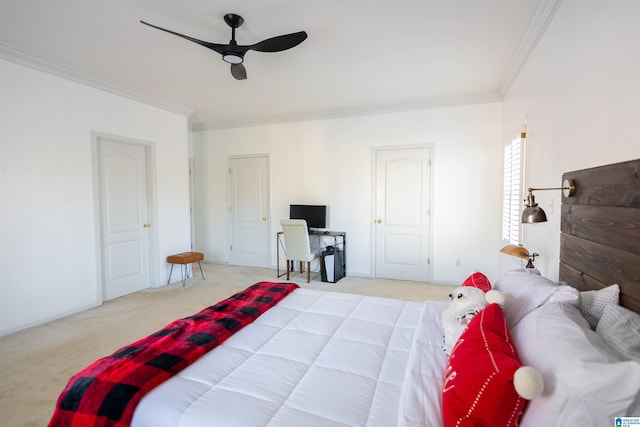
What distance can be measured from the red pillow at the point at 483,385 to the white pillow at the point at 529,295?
0.28 meters

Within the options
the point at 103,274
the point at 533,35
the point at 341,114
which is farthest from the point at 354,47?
the point at 103,274

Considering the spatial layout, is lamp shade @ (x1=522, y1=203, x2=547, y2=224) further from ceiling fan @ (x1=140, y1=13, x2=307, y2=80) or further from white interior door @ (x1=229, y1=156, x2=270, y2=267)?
white interior door @ (x1=229, y1=156, x2=270, y2=267)

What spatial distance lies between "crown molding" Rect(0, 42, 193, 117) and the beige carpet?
2579 mm

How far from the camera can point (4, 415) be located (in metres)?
1.80

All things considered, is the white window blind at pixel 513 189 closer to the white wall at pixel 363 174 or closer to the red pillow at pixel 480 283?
the white wall at pixel 363 174

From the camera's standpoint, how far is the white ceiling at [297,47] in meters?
2.21

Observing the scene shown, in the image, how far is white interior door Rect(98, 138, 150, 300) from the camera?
3.75m

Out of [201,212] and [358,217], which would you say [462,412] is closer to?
[358,217]

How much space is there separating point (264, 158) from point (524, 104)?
12.6ft

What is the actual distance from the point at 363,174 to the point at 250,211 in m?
2.18

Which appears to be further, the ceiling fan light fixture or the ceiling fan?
the ceiling fan light fixture

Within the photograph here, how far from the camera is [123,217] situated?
3.96m

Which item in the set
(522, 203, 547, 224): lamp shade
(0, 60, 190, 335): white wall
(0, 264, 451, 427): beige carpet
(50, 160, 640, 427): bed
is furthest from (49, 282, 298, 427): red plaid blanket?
(0, 60, 190, 335): white wall

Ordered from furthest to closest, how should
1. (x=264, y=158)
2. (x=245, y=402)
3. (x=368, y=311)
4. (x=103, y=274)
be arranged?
(x=264, y=158), (x=103, y=274), (x=368, y=311), (x=245, y=402)
